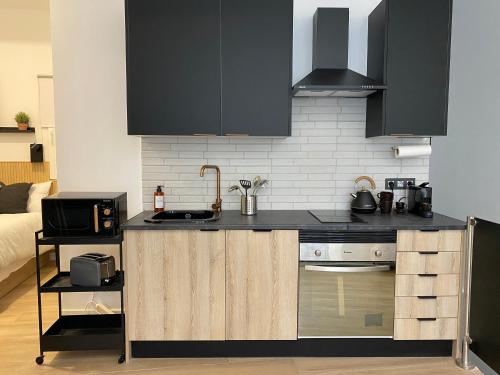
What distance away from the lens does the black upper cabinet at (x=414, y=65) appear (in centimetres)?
253

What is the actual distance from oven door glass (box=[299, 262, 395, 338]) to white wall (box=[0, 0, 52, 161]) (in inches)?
165

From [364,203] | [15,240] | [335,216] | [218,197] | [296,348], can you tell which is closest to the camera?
[296,348]

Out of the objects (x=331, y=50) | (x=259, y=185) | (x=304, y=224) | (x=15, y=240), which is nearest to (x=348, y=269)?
(x=304, y=224)

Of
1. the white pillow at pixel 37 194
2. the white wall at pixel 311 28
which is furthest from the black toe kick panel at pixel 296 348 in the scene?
the white pillow at pixel 37 194

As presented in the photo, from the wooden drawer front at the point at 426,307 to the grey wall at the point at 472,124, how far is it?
782mm

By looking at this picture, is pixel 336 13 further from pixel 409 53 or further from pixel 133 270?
pixel 133 270

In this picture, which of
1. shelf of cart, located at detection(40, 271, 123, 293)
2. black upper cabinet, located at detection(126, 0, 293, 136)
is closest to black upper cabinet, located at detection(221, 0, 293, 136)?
black upper cabinet, located at detection(126, 0, 293, 136)

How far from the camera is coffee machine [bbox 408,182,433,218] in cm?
266

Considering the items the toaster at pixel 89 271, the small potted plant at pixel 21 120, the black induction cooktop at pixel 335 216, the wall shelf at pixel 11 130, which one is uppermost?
the small potted plant at pixel 21 120

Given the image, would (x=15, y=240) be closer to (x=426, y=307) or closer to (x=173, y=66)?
(x=173, y=66)

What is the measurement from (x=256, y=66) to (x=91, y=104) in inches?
54.8

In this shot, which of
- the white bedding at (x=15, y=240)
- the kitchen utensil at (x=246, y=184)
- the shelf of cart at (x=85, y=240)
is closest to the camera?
the shelf of cart at (x=85, y=240)

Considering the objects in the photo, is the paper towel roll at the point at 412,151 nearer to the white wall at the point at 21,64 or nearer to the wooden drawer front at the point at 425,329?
the wooden drawer front at the point at 425,329

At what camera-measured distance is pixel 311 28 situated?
9.59 ft
